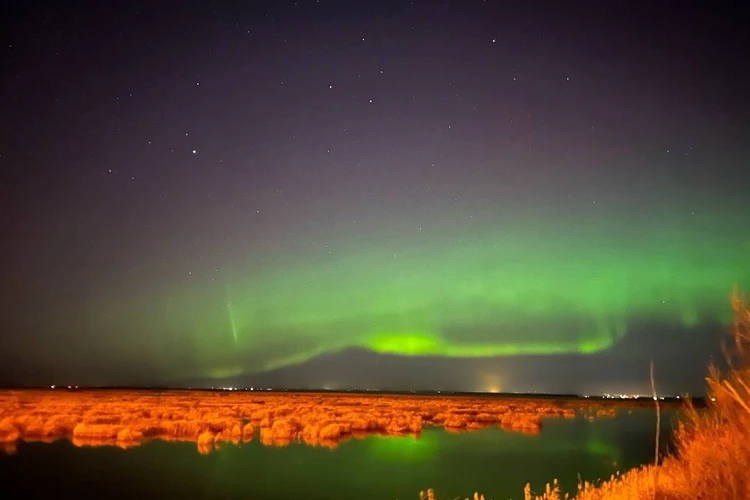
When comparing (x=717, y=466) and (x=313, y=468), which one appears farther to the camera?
(x=313, y=468)

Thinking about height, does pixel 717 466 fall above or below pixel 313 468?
above

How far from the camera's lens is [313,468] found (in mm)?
17156

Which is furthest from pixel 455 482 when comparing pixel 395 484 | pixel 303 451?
pixel 303 451

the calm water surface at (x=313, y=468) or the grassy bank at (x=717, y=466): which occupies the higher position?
the grassy bank at (x=717, y=466)

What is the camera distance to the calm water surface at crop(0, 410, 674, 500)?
14.1m

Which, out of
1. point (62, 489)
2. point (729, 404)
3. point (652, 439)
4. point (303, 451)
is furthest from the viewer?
point (652, 439)

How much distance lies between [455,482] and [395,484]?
155cm

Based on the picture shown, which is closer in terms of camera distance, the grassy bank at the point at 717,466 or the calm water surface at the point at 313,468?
the grassy bank at the point at 717,466

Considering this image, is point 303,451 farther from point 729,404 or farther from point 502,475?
point 729,404

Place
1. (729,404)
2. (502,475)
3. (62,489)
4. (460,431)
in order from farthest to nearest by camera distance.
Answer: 1. (460,431)
2. (502,475)
3. (62,489)
4. (729,404)

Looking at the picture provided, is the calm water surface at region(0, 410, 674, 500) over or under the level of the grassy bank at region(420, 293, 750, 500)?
under

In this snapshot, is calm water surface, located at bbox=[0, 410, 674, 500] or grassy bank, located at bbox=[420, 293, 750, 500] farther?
calm water surface, located at bbox=[0, 410, 674, 500]

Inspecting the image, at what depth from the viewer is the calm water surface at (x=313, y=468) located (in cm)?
1410

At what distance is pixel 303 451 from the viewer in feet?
66.8
